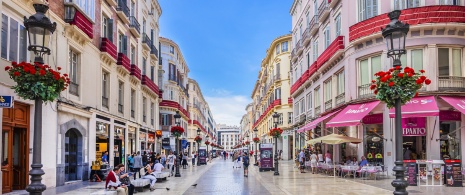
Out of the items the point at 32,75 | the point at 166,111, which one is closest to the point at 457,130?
the point at 32,75

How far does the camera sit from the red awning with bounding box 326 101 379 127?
23836 millimetres

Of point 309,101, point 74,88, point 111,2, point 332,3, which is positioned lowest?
point 74,88

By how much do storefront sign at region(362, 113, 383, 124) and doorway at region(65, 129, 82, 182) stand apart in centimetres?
1550

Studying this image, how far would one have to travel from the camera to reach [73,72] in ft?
70.9

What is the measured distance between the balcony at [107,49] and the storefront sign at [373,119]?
15007mm

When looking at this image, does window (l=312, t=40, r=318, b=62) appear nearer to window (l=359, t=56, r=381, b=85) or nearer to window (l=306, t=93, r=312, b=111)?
window (l=306, t=93, r=312, b=111)

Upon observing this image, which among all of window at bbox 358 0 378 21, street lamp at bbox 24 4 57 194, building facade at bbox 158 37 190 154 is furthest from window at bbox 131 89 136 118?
street lamp at bbox 24 4 57 194

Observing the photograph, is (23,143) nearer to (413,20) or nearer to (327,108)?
(413,20)

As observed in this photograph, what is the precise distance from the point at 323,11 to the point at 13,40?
Answer: 2268 centimetres

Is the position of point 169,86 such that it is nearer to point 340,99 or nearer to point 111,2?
point 111,2

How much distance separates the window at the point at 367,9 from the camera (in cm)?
2506

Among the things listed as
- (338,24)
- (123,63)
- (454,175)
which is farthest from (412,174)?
(123,63)

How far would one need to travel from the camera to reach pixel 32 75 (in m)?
9.67

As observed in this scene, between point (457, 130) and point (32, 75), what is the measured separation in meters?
20.8
